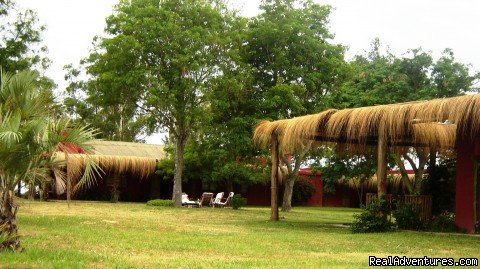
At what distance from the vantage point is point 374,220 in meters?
14.7

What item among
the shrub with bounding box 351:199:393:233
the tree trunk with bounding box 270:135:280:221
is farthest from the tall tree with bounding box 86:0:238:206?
the shrub with bounding box 351:199:393:233

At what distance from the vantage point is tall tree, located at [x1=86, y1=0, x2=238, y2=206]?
2509cm

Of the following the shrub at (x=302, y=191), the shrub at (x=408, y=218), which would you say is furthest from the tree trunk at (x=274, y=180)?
the shrub at (x=302, y=191)

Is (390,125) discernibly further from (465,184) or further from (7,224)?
(7,224)

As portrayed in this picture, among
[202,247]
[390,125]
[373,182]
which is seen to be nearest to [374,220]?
[390,125]

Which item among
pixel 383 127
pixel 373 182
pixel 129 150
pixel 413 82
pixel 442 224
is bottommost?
pixel 442 224

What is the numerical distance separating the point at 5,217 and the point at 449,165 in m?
14.5

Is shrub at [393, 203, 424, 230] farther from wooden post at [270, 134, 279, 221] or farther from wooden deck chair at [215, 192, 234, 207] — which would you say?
wooden deck chair at [215, 192, 234, 207]

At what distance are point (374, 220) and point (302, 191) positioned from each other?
79.2ft

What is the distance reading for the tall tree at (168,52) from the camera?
25.1 m

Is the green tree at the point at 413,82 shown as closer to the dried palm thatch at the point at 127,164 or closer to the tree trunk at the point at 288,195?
the tree trunk at the point at 288,195

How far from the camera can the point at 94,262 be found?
794 cm

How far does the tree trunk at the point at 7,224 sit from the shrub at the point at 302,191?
30.4m

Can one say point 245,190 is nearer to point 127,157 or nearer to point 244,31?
point 127,157
